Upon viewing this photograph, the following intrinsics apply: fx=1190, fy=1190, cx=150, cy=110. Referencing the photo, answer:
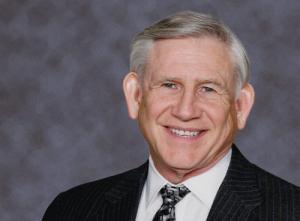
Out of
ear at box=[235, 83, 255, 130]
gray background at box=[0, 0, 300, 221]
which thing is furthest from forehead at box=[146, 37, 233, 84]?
gray background at box=[0, 0, 300, 221]

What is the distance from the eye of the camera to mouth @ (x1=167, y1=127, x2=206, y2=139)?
425 centimetres

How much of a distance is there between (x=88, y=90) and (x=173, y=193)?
1.84 m

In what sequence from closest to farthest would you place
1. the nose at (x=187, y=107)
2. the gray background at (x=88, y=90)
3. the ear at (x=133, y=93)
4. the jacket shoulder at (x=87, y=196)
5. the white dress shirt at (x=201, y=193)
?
the nose at (x=187, y=107) < the white dress shirt at (x=201, y=193) < the ear at (x=133, y=93) < the jacket shoulder at (x=87, y=196) < the gray background at (x=88, y=90)

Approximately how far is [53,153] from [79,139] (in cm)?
17

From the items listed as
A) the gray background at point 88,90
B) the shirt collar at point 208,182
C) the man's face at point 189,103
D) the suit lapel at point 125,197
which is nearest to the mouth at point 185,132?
the man's face at point 189,103

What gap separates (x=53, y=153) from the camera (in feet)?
20.2

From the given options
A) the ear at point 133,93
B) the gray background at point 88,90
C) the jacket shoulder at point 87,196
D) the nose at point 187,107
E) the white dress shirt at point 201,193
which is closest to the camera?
the nose at point 187,107

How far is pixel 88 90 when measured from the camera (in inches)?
240

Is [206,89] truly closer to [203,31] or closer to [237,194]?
[203,31]

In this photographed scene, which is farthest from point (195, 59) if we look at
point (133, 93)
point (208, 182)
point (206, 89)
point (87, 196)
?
point (87, 196)

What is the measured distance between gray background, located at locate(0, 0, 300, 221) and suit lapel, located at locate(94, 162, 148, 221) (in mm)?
1442

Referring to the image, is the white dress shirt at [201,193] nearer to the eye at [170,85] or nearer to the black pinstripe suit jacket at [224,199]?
the black pinstripe suit jacket at [224,199]

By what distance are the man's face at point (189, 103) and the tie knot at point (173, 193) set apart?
60 millimetres

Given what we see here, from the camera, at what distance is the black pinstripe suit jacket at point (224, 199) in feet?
13.7
